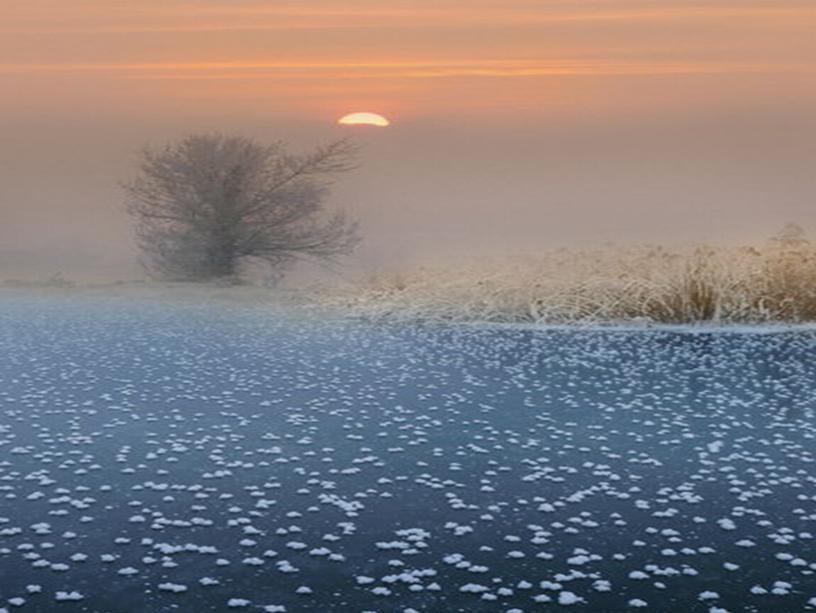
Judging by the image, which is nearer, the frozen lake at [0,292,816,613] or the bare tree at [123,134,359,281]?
the frozen lake at [0,292,816,613]

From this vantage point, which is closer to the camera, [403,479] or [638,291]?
[403,479]

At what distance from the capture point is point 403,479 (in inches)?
131

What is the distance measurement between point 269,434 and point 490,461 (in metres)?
0.89

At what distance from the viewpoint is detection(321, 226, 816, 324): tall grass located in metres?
7.49

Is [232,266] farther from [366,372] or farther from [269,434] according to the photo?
[269,434]

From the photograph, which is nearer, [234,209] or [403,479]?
[403,479]

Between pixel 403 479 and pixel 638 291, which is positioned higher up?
pixel 638 291

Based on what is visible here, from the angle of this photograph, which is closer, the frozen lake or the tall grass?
the frozen lake

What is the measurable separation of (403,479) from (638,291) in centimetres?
467

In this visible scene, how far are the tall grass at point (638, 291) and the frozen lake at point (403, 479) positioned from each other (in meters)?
1.36

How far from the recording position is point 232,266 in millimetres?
10531

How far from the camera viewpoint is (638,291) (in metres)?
7.64

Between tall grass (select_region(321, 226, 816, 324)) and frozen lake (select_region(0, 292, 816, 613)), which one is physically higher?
tall grass (select_region(321, 226, 816, 324))

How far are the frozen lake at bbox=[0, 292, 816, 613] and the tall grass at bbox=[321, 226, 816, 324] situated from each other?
136 cm
